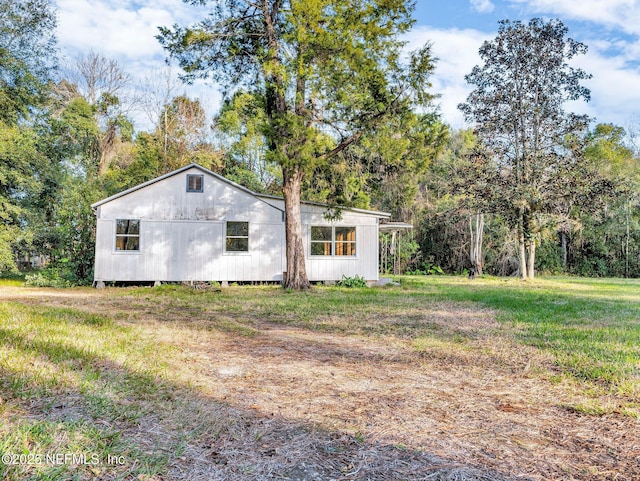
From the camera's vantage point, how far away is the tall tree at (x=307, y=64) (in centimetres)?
1127

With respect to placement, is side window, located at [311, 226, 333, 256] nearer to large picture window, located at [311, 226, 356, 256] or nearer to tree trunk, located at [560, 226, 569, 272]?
large picture window, located at [311, 226, 356, 256]

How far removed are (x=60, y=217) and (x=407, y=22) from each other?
41.5ft

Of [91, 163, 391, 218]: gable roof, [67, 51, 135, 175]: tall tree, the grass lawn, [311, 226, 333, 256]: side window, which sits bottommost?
the grass lawn

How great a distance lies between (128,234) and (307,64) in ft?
26.3

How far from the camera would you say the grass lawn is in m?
2.10

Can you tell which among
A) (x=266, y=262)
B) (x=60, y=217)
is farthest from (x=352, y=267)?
(x=60, y=217)

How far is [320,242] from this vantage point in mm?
15320

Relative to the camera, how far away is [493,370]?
12.9 ft

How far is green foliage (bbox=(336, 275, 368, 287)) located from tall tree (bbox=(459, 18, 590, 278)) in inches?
272

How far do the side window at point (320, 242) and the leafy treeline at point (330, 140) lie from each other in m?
1.51

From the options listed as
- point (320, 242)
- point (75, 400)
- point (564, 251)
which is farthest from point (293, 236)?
point (564, 251)

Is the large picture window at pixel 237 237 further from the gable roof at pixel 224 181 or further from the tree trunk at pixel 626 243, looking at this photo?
the tree trunk at pixel 626 243

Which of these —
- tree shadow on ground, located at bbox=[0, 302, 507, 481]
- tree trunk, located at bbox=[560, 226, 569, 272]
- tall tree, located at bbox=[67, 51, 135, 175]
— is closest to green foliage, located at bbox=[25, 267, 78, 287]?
tree shadow on ground, located at bbox=[0, 302, 507, 481]

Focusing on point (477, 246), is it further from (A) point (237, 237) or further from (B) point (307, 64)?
(B) point (307, 64)
